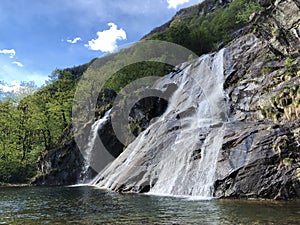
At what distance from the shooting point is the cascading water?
1888cm

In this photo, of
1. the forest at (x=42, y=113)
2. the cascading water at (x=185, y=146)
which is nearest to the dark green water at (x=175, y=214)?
the cascading water at (x=185, y=146)

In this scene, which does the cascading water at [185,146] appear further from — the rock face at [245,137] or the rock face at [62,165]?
the rock face at [62,165]

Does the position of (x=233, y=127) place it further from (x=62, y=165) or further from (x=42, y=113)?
(x=42, y=113)

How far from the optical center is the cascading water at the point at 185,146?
18.9 metres

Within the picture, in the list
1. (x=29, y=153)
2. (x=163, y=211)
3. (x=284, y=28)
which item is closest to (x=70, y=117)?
(x=29, y=153)

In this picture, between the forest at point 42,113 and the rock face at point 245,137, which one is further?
the forest at point 42,113

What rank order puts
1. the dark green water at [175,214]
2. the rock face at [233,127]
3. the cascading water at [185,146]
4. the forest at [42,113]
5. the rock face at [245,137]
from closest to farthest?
the dark green water at [175,214], the rock face at [245,137], the rock face at [233,127], the cascading water at [185,146], the forest at [42,113]

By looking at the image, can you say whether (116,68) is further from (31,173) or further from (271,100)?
(271,100)

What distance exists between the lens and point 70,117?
172 ft

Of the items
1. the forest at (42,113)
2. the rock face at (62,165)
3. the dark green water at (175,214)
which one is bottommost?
the dark green water at (175,214)

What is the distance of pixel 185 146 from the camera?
2191 cm

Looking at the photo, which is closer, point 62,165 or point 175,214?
point 175,214

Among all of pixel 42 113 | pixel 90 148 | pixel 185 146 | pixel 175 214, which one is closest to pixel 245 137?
pixel 185 146

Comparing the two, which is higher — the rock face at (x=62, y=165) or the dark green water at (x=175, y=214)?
the rock face at (x=62, y=165)
